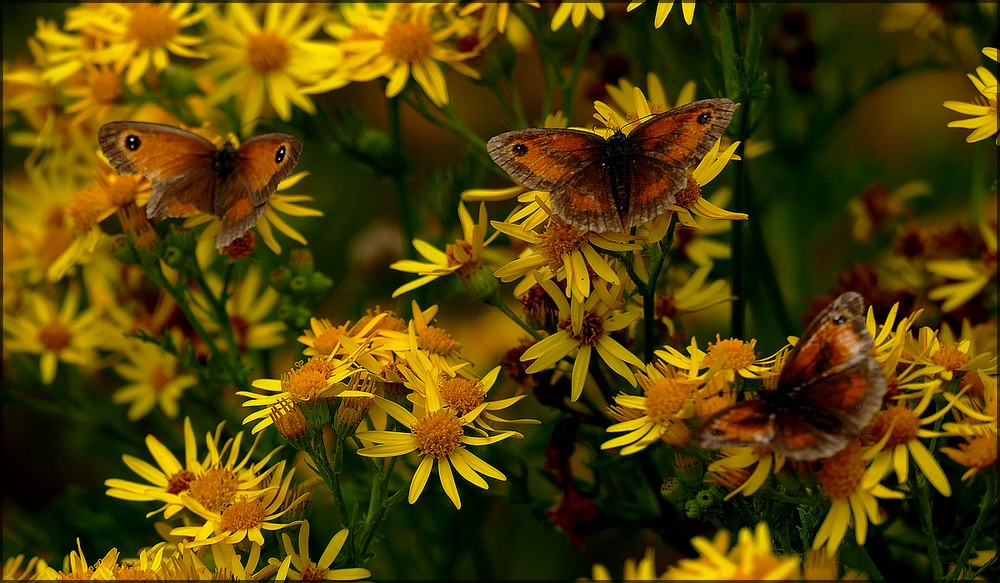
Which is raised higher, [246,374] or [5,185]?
[5,185]

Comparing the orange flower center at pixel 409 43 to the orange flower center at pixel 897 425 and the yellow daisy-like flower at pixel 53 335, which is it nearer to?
the yellow daisy-like flower at pixel 53 335

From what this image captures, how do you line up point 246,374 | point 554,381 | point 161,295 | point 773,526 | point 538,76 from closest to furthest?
point 773,526, point 554,381, point 246,374, point 161,295, point 538,76

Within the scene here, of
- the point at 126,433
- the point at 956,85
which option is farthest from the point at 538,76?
the point at 126,433

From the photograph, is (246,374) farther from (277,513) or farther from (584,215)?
(584,215)

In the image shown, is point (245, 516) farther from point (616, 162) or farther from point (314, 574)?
point (616, 162)

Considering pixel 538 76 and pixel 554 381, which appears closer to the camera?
pixel 554 381

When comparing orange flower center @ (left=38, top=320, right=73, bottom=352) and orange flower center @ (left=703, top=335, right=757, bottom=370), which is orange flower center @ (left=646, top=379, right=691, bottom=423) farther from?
orange flower center @ (left=38, top=320, right=73, bottom=352)

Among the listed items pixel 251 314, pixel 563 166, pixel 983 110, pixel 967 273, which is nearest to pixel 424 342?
pixel 563 166
